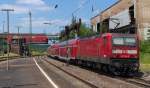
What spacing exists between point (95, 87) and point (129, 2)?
57.2 m

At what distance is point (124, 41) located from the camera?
32.5 meters

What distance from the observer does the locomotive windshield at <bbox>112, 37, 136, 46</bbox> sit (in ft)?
106

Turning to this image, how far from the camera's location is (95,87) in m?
22.9

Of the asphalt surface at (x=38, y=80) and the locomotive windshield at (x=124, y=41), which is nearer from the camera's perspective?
the asphalt surface at (x=38, y=80)

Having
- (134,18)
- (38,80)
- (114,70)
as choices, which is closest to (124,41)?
(114,70)

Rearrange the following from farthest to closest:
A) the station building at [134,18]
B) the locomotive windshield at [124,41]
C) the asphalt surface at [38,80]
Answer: the station building at [134,18] < the locomotive windshield at [124,41] < the asphalt surface at [38,80]

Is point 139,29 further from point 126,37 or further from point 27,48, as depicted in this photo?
point 27,48

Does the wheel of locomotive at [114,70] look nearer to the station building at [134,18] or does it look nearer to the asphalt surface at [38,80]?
the asphalt surface at [38,80]

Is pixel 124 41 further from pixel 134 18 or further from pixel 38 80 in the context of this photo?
pixel 134 18

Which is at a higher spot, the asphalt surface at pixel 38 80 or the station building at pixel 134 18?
the station building at pixel 134 18

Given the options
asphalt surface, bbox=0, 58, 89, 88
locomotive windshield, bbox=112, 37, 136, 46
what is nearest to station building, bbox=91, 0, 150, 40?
asphalt surface, bbox=0, 58, 89, 88

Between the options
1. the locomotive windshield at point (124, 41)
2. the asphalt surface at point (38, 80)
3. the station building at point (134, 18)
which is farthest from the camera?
the station building at point (134, 18)

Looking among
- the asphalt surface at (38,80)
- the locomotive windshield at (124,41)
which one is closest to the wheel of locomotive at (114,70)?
the locomotive windshield at (124,41)

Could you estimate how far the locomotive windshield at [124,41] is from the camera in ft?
106
